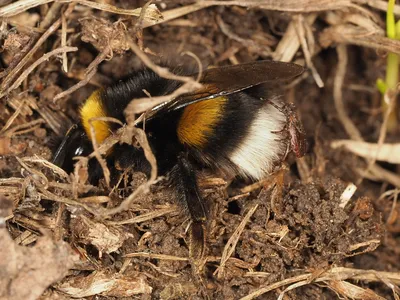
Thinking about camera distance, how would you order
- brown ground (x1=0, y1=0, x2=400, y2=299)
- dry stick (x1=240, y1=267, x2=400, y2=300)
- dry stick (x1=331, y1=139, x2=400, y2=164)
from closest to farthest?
brown ground (x1=0, y1=0, x2=400, y2=299)
dry stick (x1=240, y1=267, x2=400, y2=300)
dry stick (x1=331, y1=139, x2=400, y2=164)

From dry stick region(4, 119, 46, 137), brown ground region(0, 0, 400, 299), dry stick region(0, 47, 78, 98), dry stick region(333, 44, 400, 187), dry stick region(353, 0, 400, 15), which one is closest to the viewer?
brown ground region(0, 0, 400, 299)

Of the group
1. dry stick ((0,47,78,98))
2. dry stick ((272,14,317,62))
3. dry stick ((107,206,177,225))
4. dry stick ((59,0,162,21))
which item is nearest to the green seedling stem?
dry stick ((272,14,317,62))

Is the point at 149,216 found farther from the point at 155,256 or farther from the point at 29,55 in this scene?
the point at 29,55

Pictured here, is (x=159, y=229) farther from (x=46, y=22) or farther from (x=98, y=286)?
(x=46, y=22)

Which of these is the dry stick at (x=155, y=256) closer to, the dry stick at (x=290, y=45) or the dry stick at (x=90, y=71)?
the dry stick at (x=90, y=71)

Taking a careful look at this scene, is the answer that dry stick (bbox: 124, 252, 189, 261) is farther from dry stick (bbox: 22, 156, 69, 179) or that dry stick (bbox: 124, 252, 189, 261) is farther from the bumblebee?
dry stick (bbox: 22, 156, 69, 179)

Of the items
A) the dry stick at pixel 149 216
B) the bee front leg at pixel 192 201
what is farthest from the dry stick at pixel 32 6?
the dry stick at pixel 149 216

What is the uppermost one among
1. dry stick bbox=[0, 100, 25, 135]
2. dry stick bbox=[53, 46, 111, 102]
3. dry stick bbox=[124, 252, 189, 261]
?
dry stick bbox=[53, 46, 111, 102]
